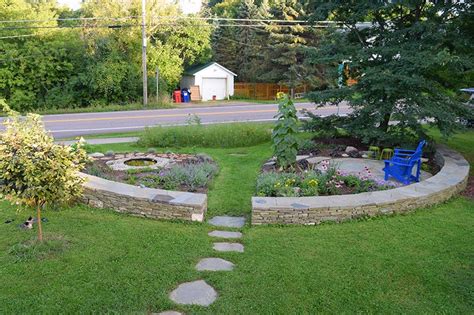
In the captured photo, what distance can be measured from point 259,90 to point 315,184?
26121 mm

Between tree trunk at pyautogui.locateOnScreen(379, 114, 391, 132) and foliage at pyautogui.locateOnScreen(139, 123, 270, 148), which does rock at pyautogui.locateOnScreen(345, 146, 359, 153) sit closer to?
tree trunk at pyautogui.locateOnScreen(379, 114, 391, 132)

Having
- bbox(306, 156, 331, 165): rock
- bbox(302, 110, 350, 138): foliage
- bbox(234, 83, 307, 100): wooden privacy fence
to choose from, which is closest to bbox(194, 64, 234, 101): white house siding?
bbox(234, 83, 307, 100): wooden privacy fence

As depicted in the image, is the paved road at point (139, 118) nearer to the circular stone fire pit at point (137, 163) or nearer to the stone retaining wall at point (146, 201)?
the circular stone fire pit at point (137, 163)

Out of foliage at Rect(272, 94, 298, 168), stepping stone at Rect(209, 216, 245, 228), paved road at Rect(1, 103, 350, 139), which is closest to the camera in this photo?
stepping stone at Rect(209, 216, 245, 228)

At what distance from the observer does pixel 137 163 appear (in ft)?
32.2

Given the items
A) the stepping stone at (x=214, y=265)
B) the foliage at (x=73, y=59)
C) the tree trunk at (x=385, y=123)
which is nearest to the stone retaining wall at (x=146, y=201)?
the stepping stone at (x=214, y=265)

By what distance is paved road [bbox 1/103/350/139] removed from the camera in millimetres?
17219

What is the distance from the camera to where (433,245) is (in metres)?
5.49

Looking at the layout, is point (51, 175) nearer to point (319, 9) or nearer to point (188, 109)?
point (319, 9)

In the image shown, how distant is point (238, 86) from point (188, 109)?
9096mm

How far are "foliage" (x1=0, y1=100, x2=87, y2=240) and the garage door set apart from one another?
26243mm

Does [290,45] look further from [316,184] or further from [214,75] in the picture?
[316,184]

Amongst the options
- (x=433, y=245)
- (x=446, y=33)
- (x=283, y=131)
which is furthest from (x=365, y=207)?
(x=446, y=33)

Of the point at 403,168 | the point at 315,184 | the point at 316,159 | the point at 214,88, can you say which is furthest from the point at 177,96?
the point at 315,184
